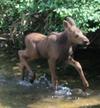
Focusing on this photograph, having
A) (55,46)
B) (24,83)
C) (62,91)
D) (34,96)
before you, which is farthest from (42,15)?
(34,96)

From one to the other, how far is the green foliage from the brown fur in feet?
1.38

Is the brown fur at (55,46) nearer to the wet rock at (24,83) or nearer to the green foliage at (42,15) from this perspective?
the wet rock at (24,83)

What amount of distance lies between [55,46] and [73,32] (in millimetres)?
596

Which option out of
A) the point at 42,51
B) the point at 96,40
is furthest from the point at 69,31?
the point at 96,40

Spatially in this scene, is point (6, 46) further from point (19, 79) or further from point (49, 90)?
point (49, 90)

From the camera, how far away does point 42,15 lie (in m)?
11.3

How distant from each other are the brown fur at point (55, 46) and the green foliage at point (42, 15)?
421mm

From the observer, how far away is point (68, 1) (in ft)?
32.9

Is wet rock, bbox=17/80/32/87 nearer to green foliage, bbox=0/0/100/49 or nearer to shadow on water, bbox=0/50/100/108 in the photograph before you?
shadow on water, bbox=0/50/100/108

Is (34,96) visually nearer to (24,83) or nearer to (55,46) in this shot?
(24,83)

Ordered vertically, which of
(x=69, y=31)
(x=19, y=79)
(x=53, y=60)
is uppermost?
(x=69, y=31)

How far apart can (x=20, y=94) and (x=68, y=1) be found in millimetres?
2467

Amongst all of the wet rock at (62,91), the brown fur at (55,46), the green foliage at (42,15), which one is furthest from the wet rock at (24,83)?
the green foliage at (42,15)

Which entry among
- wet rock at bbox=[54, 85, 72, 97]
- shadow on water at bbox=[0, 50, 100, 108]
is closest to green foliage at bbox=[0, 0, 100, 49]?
shadow on water at bbox=[0, 50, 100, 108]
